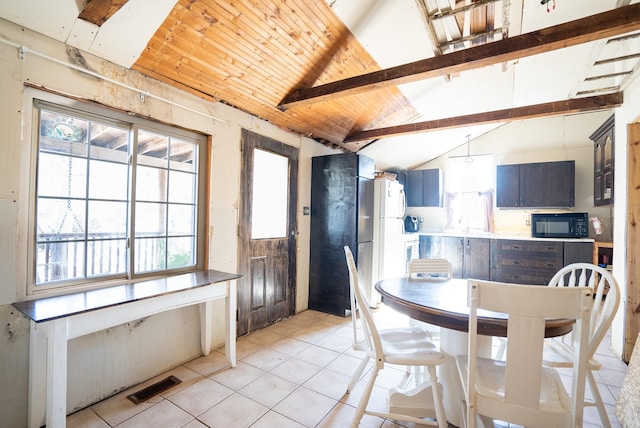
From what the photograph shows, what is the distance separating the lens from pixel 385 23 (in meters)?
2.39

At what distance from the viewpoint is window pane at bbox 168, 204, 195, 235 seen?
2.49 meters

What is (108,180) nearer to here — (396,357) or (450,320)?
(396,357)

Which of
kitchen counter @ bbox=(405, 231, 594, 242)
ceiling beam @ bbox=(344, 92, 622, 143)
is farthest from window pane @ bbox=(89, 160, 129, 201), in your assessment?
kitchen counter @ bbox=(405, 231, 594, 242)

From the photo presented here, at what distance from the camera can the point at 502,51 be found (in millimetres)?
1954

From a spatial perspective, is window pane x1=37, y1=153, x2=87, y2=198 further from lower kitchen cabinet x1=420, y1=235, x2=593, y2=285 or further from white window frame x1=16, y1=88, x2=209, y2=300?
lower kitchen cabinet x1=420, y1=235, x2=593, y2=285

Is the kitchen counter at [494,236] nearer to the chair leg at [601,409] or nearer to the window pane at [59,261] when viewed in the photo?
the chair leg at [601,409]

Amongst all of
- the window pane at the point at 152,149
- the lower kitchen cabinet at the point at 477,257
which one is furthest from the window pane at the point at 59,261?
the lower kitchen cabinet at the point at 477,257

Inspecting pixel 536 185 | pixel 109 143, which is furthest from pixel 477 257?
pixel 109 143

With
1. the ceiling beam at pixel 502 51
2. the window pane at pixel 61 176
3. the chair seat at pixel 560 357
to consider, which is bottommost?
the chair seat at pixel 560 357

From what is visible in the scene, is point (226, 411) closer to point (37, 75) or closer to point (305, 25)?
point (37, 75)

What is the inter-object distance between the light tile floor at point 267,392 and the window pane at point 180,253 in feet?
2.79

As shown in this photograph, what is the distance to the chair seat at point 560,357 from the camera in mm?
1543

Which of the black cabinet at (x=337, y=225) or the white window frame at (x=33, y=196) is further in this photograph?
the black cabinet at (x=337, y=225)

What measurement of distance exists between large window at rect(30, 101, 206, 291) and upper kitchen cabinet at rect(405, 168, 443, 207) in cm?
472
